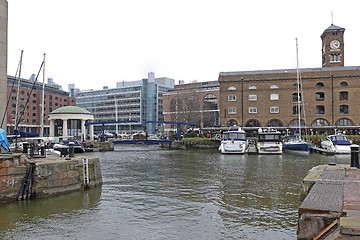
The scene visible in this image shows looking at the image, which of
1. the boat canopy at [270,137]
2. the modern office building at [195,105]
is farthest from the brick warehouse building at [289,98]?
the boat canopy at [270,137]

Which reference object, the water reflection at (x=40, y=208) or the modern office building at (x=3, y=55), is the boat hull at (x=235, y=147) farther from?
the water reflection at (x=40, y=208)

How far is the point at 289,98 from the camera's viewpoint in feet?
217

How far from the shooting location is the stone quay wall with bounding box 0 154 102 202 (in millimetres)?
13477

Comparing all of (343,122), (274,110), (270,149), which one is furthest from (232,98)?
(270,149)

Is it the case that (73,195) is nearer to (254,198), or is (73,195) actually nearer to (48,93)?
(254,198)

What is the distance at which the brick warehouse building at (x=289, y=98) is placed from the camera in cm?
6450

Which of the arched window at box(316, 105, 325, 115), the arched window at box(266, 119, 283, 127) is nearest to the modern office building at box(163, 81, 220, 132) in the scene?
the arched window at box(266, 119, 283, 127)

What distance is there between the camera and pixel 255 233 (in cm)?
984

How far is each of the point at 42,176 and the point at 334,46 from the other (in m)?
78.5

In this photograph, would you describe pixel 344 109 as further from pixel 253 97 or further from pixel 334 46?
pixel 334 46

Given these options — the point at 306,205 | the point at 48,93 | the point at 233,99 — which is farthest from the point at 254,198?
the point at 48,93

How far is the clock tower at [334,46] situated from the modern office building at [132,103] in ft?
229

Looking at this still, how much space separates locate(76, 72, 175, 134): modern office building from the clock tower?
69.7 metres

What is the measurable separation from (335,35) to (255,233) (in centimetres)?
7934
